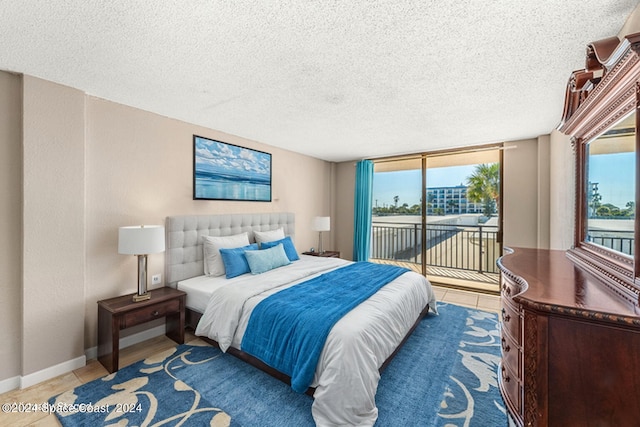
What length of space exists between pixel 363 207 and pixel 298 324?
367cm

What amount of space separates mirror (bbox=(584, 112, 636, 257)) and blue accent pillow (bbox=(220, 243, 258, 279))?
9.96 ft

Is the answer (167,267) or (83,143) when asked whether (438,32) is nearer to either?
(83,143)

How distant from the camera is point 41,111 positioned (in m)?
2.15

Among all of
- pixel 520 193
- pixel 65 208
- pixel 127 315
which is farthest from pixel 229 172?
pixel 520 193

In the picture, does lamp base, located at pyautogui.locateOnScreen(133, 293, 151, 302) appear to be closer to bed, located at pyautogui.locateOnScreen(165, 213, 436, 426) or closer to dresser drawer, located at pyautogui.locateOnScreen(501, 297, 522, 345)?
bed, located at pyautogui.locateOnScreen(165, 213, 436, 426)

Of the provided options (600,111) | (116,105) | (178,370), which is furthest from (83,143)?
(600,111)

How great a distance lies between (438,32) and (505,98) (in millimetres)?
1386

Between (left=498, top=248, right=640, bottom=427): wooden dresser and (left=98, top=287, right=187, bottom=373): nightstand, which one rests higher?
(left=498, top=248, right=640, bottom=427): wooden dresser

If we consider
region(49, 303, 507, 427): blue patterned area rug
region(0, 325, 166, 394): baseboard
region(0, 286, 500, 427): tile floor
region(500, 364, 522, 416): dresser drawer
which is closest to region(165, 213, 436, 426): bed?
region(49, 303, 507, 427): blue patterned area rug

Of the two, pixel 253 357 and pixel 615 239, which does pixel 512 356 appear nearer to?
pixel 615 239

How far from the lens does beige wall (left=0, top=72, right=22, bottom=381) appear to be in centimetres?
204

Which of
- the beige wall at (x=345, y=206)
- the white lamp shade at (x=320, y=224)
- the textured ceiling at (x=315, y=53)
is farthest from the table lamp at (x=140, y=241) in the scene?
the beige wall at (x=345, y=206)

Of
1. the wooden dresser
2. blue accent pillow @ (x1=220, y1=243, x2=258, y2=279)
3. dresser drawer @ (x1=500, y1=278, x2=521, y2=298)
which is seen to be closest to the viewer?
the wooden dresser

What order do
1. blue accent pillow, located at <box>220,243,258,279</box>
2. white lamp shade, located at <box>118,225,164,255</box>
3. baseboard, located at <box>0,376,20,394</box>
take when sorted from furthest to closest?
1. blue accent pillow, located at <box>220,243,258,279</box>
2. white lamp shade, located at <box>118,225,164,255</box>
3. baseboard, located at <box>0,376,20,394</box>
